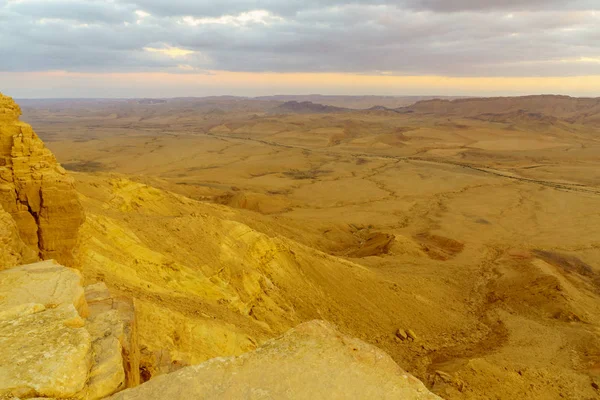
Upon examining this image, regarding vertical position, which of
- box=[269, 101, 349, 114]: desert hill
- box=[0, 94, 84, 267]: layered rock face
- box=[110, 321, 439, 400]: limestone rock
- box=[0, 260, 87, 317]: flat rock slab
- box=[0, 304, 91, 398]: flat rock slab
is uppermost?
box=[269, 101, 349, 114]: desert hill

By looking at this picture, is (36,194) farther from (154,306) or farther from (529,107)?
(529,107)

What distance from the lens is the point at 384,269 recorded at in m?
17.8

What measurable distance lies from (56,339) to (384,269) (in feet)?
48.6

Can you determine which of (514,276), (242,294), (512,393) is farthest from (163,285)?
(514,276)

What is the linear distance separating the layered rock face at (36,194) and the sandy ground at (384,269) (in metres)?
1.22

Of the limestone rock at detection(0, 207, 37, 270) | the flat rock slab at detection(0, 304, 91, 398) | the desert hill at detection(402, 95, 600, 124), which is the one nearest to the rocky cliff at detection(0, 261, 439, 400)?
the flat rock slab at detection(0, 304, 91, 398)

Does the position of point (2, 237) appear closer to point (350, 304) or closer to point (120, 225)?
point (120, 225)

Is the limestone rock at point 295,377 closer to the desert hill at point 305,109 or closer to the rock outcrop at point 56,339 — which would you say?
the rock outcrop at point 56,339

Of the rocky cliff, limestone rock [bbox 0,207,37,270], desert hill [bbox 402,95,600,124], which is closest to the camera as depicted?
the rocky cliff

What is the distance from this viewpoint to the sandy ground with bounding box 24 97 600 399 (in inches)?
397

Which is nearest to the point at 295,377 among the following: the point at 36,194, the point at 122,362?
the point at 122,362

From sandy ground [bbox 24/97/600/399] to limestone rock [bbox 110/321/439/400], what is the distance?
70.8 inches

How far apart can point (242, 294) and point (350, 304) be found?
4.12 m

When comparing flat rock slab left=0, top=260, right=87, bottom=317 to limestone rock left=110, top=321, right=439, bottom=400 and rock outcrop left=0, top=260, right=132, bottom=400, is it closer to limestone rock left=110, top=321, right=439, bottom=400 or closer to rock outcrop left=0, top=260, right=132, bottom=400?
rock outcrop left=0, top=260, right=132, bottom=400
